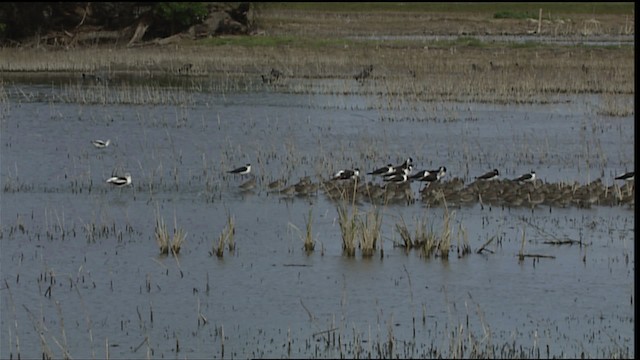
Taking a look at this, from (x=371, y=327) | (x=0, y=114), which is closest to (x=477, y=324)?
(x=371, y=327)

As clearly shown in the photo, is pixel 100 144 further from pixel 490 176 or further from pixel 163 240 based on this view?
pixel 163 240

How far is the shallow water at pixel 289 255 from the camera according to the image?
35.3 ft

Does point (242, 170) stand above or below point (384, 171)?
below

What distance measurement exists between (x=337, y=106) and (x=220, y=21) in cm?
2539

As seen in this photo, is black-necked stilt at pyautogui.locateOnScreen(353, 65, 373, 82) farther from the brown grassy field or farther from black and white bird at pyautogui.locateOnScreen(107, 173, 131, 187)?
black and white bird at pyautogui.locateOnScreen(107, 173, 131, 187)

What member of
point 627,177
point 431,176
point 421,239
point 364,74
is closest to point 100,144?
point 431,176

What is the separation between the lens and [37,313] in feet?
37.7

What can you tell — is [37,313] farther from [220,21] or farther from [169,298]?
[220,21]

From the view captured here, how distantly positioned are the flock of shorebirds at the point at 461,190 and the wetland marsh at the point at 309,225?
0.22 feet

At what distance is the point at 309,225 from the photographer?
1430cm

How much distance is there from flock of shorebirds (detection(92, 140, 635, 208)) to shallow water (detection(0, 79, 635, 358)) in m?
0.21

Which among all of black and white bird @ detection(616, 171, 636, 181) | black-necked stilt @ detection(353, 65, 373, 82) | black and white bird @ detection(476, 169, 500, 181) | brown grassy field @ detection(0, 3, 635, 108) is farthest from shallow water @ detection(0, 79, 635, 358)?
black-necked stilt @ detection(353, 65, 373, 82)

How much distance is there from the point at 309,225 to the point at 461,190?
12.2 ft

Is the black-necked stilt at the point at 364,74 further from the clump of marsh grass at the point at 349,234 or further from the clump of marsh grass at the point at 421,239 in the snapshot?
the clump of marsh grass at the point at 349,234
